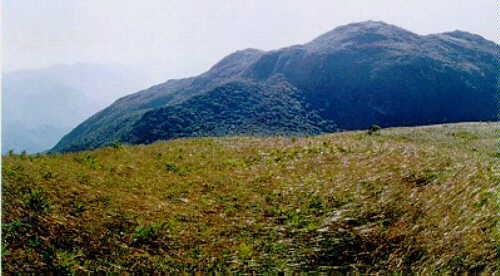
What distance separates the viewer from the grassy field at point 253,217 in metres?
8.95

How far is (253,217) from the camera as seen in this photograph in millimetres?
12688

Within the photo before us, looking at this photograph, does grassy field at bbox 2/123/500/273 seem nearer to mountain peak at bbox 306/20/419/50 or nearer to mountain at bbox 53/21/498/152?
mountain at bbox 53/21/498/152

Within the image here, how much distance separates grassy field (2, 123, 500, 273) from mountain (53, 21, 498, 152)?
93559mm

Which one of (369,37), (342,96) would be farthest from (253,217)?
(369,37)

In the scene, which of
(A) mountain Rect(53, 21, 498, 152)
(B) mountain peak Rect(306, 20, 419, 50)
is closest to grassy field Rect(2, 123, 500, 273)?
(A) mountain Rect(53, 21, 498, 152)

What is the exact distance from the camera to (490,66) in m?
161

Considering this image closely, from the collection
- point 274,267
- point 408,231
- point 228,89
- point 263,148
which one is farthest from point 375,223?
point 228,89

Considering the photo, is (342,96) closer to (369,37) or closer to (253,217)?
(369,37)

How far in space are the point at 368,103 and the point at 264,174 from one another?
136 m

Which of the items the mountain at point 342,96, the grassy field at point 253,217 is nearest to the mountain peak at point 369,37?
the mountain at point 342,96

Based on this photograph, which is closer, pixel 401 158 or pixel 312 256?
pixel 312 256

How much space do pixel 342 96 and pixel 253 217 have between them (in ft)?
471

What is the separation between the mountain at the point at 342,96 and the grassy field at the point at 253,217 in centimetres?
9356

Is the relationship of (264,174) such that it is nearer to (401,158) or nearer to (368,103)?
(401,158)
